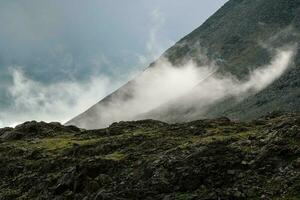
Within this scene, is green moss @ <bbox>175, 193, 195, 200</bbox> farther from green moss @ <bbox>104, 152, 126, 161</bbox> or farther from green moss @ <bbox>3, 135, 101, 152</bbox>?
green moss @ <bbox>3, 135, 101, 152</bbox>

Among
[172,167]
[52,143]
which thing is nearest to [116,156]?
[172,167]

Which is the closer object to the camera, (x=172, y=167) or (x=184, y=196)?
(x=184, y=196)

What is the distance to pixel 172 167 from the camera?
49.8 m

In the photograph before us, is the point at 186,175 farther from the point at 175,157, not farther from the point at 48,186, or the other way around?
the point at 48,186

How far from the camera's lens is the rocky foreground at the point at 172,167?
44.4 metres

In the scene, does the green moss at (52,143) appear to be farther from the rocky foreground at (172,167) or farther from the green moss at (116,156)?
the green moss at (116,156)

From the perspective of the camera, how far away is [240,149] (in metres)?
50.5

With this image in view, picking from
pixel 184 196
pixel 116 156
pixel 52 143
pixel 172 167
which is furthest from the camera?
pixel 52 143

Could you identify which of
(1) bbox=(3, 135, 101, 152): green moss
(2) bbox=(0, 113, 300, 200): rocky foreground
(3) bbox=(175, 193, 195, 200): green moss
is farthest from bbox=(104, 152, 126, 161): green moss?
(3) bbox=(175, 193, 195, 200): green moss

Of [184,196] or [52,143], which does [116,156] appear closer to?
[184,196]

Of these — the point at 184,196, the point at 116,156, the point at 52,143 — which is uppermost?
the point at 52,143

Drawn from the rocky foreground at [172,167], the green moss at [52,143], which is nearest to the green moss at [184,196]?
the rocky foreground at [172,167]

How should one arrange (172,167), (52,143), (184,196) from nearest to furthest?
(184,196)
(172,167)
(52,143)

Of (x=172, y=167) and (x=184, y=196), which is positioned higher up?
(x=172, y=167)
